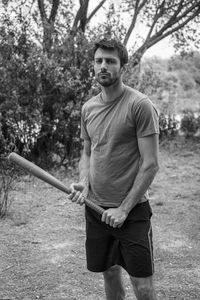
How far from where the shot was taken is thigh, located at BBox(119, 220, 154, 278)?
2420 millimetres

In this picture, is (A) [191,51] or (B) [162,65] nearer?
(A) [191,51]

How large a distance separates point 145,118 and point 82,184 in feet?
2.18

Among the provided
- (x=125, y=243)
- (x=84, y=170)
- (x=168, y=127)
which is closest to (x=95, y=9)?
(x=168, y=127)

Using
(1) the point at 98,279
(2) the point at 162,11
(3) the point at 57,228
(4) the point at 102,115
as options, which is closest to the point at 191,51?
(2) the point at 162,11

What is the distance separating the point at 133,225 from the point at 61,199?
3.76 m

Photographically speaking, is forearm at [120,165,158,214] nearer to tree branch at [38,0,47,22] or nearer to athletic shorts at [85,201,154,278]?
athletic shorts at [85,201,154,278]

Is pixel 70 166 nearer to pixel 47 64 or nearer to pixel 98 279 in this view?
pixel 47 64

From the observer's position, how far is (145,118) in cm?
233

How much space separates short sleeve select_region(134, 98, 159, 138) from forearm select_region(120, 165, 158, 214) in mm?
201

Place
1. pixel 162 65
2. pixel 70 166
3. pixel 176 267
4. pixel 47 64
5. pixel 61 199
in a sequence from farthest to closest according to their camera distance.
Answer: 1. pixel 162 65
2. pixel 70 166
3. pixel 47 64
4. pixel 61 199
5. pixel 176 267

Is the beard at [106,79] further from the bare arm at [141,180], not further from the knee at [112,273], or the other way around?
the knee at [112,273]

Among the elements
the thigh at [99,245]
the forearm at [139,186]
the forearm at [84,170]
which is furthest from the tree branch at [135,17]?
the forearm at [139,186]

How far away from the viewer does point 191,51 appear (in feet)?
36.1

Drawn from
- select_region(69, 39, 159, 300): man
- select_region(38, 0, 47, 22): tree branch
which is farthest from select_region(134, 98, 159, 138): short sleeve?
select_region(38, 0, 47, 22): tree branch
